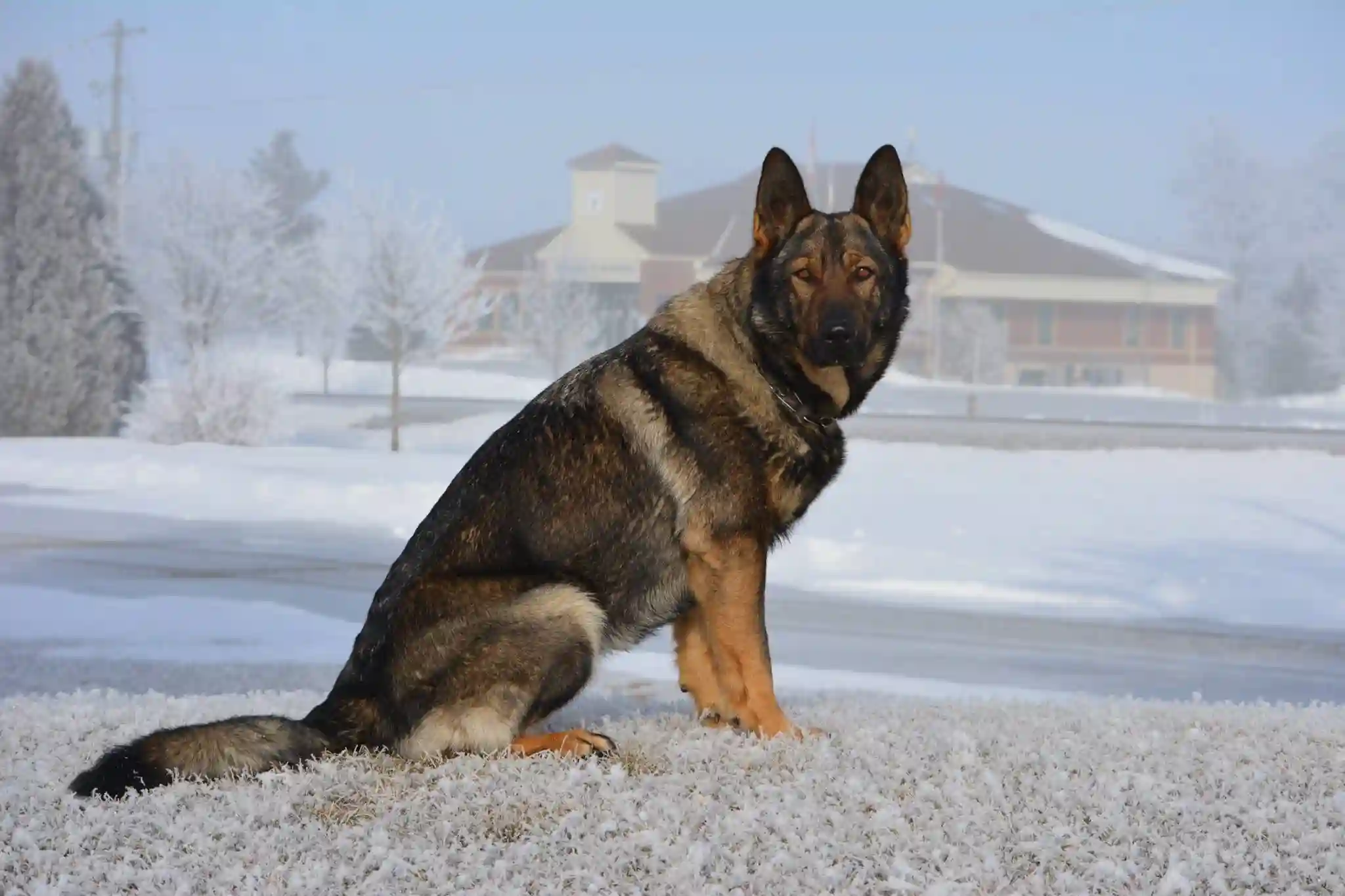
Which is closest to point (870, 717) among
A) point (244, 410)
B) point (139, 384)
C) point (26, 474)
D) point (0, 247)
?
point (26, 474)

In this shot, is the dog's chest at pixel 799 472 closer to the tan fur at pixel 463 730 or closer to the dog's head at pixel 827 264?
the dog's head at pixel 827 264

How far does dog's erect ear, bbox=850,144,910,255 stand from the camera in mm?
3564

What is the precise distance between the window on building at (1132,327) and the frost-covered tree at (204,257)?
45.2ft

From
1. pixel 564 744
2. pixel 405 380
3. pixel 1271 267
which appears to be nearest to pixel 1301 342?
pixel 1271 267

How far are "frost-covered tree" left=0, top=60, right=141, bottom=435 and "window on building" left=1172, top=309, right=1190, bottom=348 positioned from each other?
15.8 m

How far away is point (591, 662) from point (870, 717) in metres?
1.08

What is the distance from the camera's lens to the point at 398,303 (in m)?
18.1

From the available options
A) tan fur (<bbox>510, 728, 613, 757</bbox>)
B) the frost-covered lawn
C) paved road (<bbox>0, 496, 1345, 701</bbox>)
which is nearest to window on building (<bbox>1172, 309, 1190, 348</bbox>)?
the frost-covered lawn

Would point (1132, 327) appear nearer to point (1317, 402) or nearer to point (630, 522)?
point (1317, 402)

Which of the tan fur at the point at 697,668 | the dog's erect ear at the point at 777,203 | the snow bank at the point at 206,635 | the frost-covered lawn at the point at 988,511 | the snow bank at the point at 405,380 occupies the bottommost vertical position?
the snow bank at the point at 206,635

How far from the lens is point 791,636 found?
7.88m

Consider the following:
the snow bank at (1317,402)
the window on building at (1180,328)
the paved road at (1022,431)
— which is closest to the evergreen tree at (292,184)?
the paved road at (1022,431)

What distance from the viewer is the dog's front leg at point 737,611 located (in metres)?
3.41

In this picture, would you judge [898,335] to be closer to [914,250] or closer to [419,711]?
[419,711]
